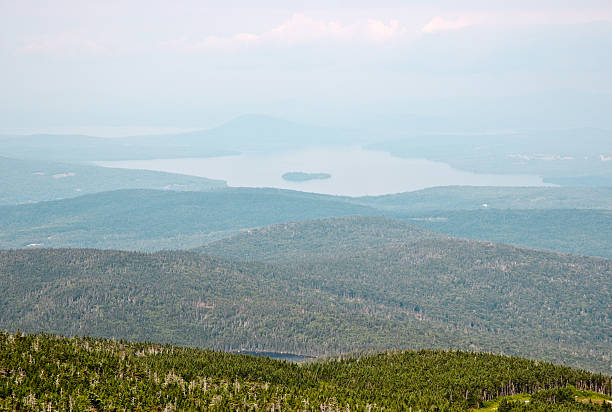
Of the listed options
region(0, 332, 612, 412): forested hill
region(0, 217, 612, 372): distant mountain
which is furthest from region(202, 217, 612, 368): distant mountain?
region(0, 332, 612, 412): forested hill

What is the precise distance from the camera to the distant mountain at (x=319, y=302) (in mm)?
125812

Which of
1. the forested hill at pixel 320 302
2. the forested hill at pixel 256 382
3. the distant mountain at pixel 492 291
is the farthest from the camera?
the distant mountain at pixel 492 291

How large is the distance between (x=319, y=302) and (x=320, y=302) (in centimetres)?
46

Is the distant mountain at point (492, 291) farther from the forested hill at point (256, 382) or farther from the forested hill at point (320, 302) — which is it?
the forested hill at point (256, 382)

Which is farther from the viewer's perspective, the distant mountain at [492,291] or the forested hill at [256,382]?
the distant mountain at [492,291]

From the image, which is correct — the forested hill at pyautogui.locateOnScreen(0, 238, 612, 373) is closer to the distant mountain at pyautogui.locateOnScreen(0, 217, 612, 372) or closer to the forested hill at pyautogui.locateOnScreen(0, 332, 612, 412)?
the distant mountain at pyautogui.locateOnScreen(0, 217, 612, 372)

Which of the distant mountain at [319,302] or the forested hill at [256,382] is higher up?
the forested hill at [256,382]

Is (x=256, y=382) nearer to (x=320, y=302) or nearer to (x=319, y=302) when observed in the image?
(x=319, y=302)

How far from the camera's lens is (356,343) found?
404 ft

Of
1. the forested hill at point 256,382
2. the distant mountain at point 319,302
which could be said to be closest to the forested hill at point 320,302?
the distant mountain at point 319,302

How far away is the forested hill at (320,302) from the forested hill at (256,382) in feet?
165

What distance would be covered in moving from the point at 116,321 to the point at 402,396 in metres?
86.6

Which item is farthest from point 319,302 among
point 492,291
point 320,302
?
point 492,291

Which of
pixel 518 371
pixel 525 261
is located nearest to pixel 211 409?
pixel 518 371
